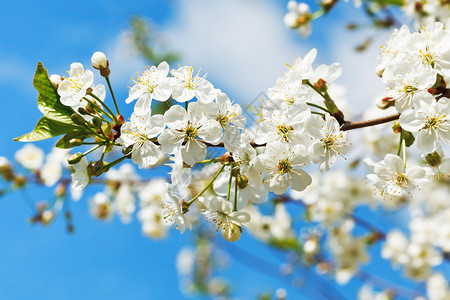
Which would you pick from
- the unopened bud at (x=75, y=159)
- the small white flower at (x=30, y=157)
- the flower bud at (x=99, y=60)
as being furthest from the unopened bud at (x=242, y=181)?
→ the small white flower at (x=30, y=157)

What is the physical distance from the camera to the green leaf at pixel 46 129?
4.33 ft

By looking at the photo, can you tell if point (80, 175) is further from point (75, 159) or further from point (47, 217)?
point (47, 217)

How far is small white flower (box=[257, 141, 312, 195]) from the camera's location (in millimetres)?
1330

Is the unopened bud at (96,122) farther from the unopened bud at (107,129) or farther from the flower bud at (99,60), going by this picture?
the flower bud at (99,60)

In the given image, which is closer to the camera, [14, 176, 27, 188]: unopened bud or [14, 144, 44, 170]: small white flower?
[14, 176, 27, 188]: unopened bud

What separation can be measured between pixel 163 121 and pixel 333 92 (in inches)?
121

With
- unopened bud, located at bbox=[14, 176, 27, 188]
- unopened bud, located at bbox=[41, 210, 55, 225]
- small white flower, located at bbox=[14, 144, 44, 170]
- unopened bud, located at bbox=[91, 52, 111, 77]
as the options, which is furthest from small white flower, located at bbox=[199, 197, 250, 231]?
small white flower, located at bbox=[14, 144, 44, 170]

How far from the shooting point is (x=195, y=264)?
6.92 metres

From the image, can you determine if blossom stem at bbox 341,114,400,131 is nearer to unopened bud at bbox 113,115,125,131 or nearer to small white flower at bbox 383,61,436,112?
small white flower at bbox 383,61,436,112

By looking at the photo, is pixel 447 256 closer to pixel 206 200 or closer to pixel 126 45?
pixel 206 200

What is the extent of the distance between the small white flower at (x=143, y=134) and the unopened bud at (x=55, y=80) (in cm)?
30

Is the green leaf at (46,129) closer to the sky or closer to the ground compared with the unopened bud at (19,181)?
closer to the ground

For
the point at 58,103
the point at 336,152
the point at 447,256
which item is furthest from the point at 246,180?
the point at 447,256

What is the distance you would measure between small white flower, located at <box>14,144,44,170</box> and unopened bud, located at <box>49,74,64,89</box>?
252 cm
